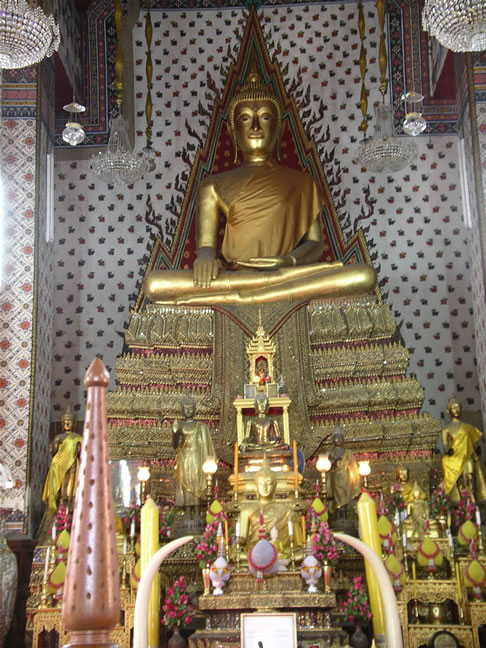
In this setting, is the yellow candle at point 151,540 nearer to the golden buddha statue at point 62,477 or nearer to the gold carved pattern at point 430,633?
the gold carved pattern at point 430,633

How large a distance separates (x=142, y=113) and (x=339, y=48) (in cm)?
249

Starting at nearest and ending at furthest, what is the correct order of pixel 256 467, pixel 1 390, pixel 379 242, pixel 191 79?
pixel 256 467
pixel 1 390
pixel 379 242
pixel 191 79

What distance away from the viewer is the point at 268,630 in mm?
4121

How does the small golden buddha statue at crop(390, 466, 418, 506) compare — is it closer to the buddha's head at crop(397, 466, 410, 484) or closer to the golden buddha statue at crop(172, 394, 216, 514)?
the buddha's head at crop(397, 466, 410, 484)

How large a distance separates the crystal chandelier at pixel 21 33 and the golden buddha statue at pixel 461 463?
4292mm

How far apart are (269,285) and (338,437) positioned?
6.43ft

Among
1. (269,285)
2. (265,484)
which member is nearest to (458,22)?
(269,285)

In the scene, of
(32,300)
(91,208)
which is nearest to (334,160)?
(91,208)

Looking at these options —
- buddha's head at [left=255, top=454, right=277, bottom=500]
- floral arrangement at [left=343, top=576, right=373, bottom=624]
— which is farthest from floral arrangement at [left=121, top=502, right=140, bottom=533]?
floral arrangement at [left=343, top=576, right=373, bottom=624]

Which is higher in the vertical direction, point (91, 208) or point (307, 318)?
point (91, 208)

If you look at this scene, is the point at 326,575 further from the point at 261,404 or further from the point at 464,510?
the point at 261,404

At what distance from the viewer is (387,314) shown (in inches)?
316

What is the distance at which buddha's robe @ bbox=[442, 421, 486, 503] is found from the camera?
6.68m

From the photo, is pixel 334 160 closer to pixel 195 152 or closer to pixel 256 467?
pixel 195 152
